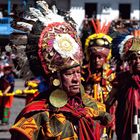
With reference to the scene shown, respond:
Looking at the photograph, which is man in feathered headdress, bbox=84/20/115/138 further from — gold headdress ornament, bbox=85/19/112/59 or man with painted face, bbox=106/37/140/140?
man with painted face, bbox=106/37/140/140

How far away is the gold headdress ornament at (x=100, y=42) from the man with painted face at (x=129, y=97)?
29 cm

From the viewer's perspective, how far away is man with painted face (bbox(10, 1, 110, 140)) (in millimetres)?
4368

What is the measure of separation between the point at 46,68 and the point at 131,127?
2.82 metres

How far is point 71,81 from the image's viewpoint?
4.44m

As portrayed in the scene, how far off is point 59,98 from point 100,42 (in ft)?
10.5

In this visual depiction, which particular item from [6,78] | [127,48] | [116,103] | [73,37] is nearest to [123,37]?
[127,48]

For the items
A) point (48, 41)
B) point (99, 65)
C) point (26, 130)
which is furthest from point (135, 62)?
point (26, 130)

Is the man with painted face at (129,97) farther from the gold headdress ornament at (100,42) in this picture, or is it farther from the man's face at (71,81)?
the man's face at (71,81)

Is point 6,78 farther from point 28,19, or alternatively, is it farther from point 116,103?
point 28,19

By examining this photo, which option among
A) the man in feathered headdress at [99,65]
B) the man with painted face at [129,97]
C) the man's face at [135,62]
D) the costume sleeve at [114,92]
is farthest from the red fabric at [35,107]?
the man in feathered headdress at [99,65]

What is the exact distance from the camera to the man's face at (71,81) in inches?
175

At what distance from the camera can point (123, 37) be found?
24.7ft

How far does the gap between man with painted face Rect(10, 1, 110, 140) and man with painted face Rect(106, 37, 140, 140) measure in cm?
242

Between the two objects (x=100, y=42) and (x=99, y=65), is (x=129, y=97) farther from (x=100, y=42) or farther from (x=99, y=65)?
(x=100, y=42)
